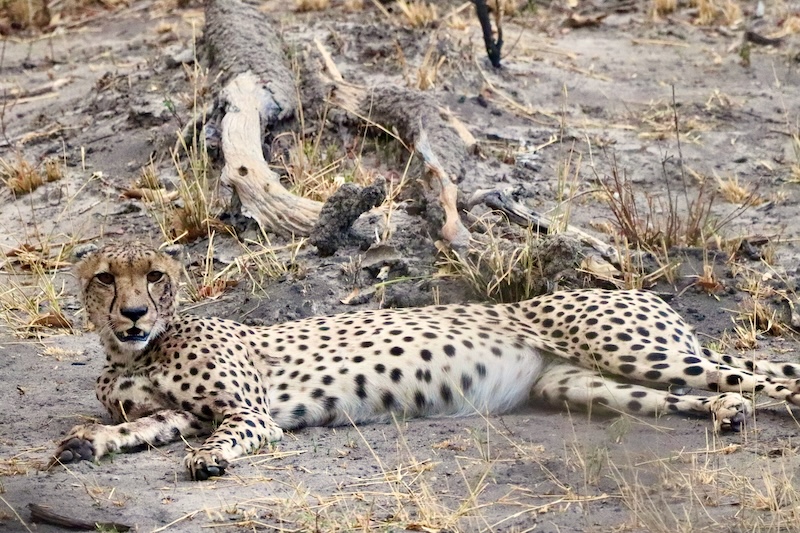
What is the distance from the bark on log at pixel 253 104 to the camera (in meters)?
6.42

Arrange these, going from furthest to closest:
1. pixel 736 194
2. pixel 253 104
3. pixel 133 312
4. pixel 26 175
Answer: pixel 26 175 < pixel 253 104 < pixel 736 194 < pixel 133 312

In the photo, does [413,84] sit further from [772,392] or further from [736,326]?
[772,392]

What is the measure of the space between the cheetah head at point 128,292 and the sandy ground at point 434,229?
17.3 inches

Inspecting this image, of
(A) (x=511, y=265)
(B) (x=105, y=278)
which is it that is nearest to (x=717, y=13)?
(A) (x=511, y=265)

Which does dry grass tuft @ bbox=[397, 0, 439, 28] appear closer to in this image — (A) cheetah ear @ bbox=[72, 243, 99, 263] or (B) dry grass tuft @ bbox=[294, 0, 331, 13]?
(B) dry grass tuft @ bbox=[294, 0, 331, 13]

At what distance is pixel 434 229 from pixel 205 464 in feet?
8.17

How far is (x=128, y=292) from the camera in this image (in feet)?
14.4

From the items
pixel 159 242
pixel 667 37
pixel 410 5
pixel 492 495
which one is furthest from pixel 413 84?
pixel 492 495

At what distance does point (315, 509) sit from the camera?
350 cm

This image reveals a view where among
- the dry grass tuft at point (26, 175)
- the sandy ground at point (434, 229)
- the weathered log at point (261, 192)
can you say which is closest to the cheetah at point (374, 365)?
the sandy ground at point (434, 229)

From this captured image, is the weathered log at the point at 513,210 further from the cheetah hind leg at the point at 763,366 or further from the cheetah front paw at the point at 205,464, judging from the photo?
the cheetah front paw at the point at 205,464

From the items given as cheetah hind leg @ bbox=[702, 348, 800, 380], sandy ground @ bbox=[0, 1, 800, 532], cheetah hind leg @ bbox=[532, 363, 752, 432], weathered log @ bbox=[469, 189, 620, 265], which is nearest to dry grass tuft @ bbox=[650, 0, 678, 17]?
sandy ground @ bbox=[0, 1, 800, 532]

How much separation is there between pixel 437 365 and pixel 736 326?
1538 millimetres

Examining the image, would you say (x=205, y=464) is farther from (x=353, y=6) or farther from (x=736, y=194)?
(x=353, y=6)
